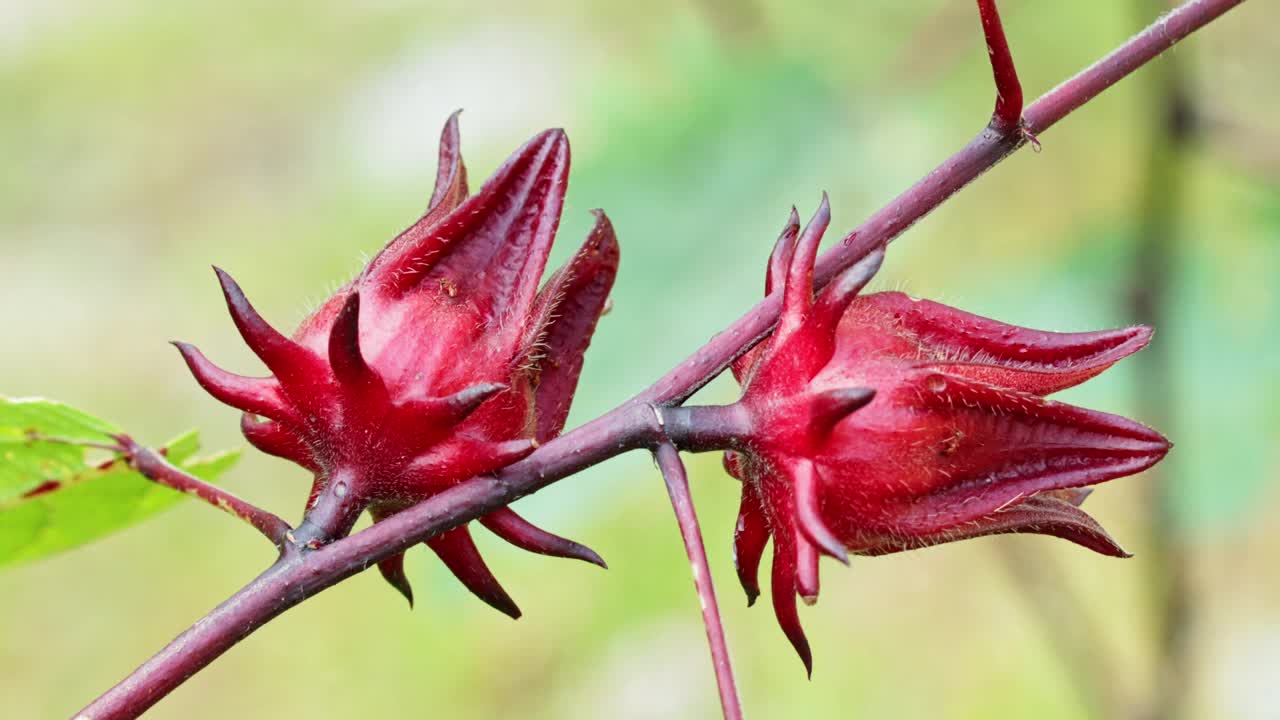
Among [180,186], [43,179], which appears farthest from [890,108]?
[43,179]

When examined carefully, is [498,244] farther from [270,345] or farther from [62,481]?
[62,481]

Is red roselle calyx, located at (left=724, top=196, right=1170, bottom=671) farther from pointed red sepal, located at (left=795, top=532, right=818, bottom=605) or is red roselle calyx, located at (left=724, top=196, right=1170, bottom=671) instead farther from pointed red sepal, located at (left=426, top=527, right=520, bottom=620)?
pointed red sepal, located at (left=426, top=527, right=520, bottom=620)

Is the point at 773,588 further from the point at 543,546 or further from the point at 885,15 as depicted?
the point at 885,15

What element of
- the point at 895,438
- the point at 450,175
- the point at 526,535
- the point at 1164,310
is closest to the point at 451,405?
the point at 526,535

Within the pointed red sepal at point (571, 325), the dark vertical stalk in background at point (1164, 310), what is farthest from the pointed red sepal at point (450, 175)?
the dark vertical stalk in background at point (1164, 310)

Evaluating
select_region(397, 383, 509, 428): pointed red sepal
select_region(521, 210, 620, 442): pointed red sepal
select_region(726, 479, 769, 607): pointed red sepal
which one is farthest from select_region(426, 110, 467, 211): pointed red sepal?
select_region(726, 479, 769, 607): pointed red sepal
